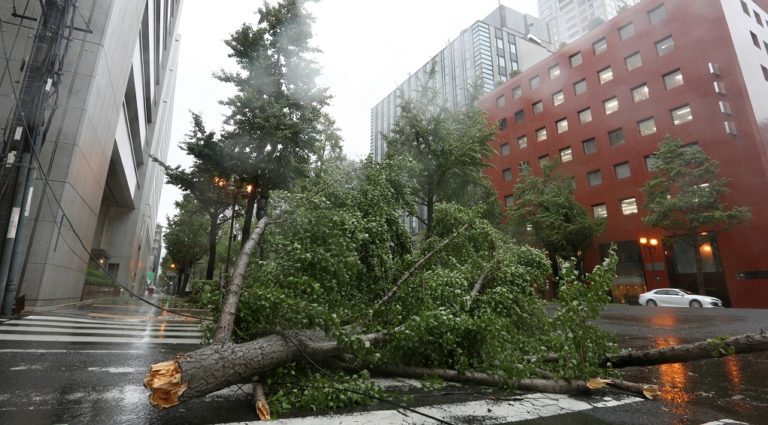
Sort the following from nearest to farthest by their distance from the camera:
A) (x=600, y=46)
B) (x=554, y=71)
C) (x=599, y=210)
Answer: (x=599, y=210), (x=600, y=46), (x=554, y=71)

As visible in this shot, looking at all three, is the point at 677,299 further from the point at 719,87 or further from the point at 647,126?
the point at 719,87

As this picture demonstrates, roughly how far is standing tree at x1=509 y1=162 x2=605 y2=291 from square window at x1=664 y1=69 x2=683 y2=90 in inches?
397

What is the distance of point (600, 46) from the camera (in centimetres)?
3397

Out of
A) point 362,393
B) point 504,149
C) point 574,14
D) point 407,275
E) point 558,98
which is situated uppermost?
point 574,14

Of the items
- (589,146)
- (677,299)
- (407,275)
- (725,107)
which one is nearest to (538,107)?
(589,146)

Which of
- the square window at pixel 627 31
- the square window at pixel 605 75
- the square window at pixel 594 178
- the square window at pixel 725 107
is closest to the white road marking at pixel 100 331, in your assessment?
the square window at pixel 594 178

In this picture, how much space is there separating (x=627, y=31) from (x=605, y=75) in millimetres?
3855

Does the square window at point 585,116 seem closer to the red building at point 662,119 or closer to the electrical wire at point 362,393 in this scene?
the red building at point 662,119

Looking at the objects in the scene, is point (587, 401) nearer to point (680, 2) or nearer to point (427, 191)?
point (427, 191)

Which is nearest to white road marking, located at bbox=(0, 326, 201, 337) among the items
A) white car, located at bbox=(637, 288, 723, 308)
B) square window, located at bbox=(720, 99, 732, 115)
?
white car, located at bbox=(637, 288, 723, 308)

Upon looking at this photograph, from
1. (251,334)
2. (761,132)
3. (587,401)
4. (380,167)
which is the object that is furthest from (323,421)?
(761,132)

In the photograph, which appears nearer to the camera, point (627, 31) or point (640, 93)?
point (640, 93)

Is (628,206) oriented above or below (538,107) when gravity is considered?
below

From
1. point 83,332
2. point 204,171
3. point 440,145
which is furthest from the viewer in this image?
point 204,171
